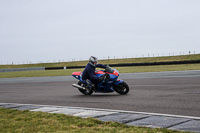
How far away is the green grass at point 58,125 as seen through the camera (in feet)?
16.6

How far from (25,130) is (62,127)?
72 centimetres

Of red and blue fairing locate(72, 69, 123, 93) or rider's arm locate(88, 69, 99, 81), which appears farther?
rider's arm locate(88, 69, 99, 81)

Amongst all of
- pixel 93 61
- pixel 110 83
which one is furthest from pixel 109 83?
pixel 93 61

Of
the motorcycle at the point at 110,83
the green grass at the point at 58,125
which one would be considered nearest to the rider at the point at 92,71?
the motorcycle at the point at 110,83

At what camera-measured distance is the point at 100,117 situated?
6.34 meters

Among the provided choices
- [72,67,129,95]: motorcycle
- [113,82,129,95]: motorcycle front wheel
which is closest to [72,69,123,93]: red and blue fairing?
[72,67,129,95]: motorcycle

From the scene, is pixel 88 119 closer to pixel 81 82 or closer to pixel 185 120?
pixel 185 120

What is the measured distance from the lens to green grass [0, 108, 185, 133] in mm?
5059

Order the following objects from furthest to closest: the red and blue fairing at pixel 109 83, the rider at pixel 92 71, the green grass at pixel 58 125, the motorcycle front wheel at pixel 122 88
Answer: the rider at pixel 92 71 → the motorcycle front wheel at pixel 122 88 → the red and blue fairing at pixel 109 83 → the green grass at pixel 58 125

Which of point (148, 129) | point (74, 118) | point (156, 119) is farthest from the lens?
point (74, 118)

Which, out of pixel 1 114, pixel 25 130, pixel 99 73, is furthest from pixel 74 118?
pixel 99 73

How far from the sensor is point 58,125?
566 centimetres

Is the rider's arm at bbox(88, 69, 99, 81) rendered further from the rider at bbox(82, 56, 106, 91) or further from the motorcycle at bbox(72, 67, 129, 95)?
the motorcycle at bbox(72, 67, 129, 95)

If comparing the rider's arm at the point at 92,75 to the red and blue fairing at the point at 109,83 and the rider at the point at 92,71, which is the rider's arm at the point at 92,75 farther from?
the red and blue fairing at the point at 109,83
